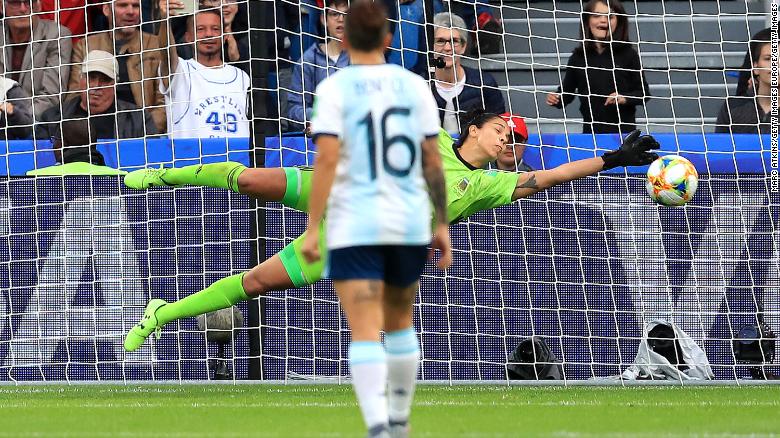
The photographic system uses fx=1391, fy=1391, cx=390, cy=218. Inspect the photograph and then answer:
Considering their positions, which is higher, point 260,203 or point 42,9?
point 42,9

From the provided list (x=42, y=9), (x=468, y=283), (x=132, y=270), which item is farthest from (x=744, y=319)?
(x=42, y=9)

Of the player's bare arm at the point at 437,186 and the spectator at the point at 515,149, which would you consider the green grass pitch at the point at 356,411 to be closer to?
the player's bare arm at the point at 437,186

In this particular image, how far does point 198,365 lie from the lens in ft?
34.2

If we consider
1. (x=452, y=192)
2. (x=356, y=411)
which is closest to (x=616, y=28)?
(x=452, y=192)

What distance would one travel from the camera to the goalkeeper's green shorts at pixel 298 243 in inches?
329

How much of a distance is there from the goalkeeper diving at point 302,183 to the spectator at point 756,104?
2620 millimetres

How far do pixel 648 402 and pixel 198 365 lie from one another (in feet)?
12.1

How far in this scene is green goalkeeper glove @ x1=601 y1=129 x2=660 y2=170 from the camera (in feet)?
27.7

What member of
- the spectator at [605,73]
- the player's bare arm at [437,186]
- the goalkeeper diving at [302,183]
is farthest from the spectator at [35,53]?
the player's bare arm at [437,186]

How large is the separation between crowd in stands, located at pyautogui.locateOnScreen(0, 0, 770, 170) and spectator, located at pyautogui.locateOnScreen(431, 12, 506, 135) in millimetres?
11

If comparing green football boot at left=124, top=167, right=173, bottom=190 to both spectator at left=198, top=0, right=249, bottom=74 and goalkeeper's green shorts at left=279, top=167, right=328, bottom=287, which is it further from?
spectator at left=198, top=0, right=249, bottom=74

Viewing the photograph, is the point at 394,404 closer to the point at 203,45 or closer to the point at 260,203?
the point at 260,203

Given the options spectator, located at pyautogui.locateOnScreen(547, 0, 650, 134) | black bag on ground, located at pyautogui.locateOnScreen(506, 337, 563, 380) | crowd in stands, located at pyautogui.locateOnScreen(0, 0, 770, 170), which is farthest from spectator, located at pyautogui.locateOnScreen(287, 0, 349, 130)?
black bag on ground, located at pyautogui.locateOnScreen(506, 337, 563, 380)

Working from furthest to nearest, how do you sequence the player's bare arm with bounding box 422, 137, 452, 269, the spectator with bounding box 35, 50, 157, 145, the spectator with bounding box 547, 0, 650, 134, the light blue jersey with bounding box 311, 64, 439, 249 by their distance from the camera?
the spectator with bounding box 547, 0, 650, 134, the spectator with bounding box 35, 50, 157, 145, the player's bare arm with bounding box 422, 137, 452, 269, the light blue jersey with bounding box 311, 64, 439, 249
